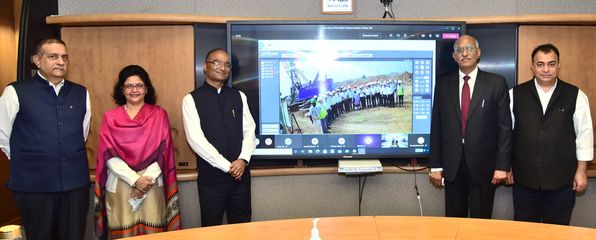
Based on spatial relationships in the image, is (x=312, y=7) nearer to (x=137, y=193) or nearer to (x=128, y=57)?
(x=128, y=57)

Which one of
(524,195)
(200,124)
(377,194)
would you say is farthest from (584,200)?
(200,124)

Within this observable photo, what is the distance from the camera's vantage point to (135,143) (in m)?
2.96

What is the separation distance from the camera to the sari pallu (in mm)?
2959

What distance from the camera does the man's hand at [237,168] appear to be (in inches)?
120

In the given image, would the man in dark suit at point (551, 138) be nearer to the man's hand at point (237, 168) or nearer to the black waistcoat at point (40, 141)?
the man's hand at point (237, 168)

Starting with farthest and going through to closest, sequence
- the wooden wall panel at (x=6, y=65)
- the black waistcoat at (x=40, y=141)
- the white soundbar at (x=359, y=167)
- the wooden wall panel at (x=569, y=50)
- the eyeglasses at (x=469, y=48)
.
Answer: the wooden wall panel at (x=6, y=65) < the wooden wall panel at (x=569, y=50) < the white soundbar at (x=359, y=167) < the eyeglasses at (x=469, y=48) < the black waistcoat at (x=40, y=141)

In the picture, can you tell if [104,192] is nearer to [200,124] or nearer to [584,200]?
[200,124]

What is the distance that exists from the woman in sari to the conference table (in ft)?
3.41

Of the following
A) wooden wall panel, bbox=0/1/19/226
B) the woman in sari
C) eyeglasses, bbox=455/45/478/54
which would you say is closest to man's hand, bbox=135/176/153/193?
the woman in sari

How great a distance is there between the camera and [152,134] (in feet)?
9.88

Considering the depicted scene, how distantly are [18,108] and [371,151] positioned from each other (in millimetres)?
2228

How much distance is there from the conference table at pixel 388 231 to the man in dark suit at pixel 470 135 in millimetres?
932

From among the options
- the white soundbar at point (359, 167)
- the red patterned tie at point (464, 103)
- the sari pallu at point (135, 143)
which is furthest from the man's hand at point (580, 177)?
the sari pallu at point (135, 143)

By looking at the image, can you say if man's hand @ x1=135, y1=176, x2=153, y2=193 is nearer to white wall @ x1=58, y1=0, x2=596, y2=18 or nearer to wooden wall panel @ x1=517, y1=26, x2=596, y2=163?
white wall @ x1=58, y1=0, x2=596, y2=18
